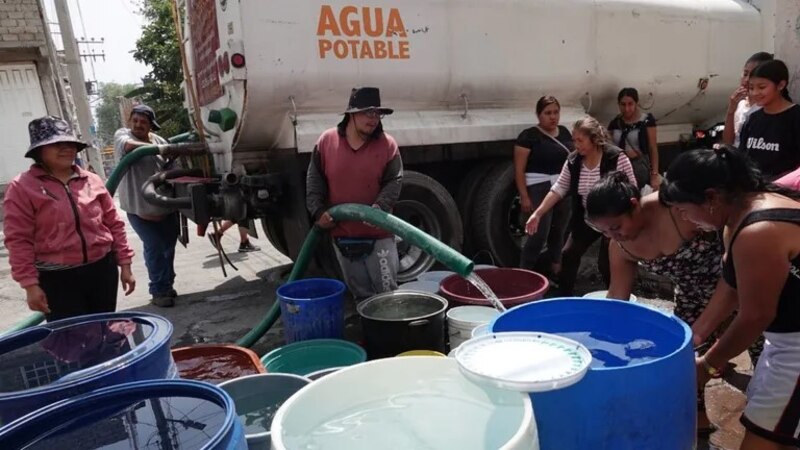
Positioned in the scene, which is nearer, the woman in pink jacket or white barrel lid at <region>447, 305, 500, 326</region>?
the woman in pink jacket

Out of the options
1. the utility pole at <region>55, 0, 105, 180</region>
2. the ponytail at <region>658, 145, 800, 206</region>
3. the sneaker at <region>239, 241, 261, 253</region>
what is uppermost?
the utility pole at <region>55, 0, 105, 180</region>

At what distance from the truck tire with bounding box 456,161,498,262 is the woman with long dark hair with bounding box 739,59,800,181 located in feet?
6.92

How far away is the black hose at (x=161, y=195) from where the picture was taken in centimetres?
397

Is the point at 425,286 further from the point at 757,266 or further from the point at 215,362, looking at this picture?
the point at 757,266

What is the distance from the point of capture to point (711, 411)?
2512 mm

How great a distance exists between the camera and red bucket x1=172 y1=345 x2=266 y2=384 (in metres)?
2.29

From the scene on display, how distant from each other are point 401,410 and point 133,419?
630 millimetres

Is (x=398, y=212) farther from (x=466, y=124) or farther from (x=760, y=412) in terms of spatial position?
(x=760, y=412)

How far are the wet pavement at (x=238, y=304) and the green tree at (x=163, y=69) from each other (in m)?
10.8

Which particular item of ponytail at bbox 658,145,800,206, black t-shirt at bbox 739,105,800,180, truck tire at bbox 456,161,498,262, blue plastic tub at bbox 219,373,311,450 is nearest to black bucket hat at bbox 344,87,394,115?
blue plastic tub at bbox 219,373,311,450

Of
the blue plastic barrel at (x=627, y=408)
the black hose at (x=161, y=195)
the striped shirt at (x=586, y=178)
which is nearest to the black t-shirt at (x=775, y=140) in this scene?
the striped shirt at (x=586, y=178)

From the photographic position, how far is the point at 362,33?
379 centimetres

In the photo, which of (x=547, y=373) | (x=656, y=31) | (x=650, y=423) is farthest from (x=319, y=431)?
(x=656, y=31)

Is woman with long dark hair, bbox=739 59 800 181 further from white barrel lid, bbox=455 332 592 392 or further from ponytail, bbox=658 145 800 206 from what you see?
white barrel lid, bbox=455 332 592 392
